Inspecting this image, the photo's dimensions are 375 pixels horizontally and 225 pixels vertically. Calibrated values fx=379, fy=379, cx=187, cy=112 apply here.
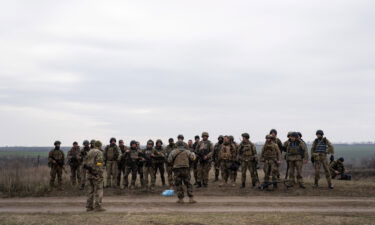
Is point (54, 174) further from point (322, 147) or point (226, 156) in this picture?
point (322, 147)

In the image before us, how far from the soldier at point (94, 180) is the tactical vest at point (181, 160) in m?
2.98

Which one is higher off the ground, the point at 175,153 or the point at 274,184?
the point at 175,153

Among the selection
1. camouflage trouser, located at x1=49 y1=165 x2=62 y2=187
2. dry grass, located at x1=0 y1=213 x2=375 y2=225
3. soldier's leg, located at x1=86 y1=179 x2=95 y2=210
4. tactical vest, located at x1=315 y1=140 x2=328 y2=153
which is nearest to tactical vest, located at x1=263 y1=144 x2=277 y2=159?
tactical vest, located at x1=315 y1=140 x2=328 y2=153

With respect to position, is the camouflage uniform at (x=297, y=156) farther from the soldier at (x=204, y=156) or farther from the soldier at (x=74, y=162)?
the soldier at (x=74, y=162)

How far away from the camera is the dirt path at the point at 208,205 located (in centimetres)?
Answer: 1373

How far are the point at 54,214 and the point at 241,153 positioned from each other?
883cm

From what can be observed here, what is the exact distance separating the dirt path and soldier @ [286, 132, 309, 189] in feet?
5.61

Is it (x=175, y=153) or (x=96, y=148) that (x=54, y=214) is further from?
(x=175, y=153)

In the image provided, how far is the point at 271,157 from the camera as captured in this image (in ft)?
57.3

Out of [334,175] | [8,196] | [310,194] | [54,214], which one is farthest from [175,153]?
[334,175]

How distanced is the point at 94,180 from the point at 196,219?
14.1 ft

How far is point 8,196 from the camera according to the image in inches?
725

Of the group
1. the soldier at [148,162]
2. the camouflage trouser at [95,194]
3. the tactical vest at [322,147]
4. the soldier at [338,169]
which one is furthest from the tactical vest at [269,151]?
the camouflage trouser at [95,194]

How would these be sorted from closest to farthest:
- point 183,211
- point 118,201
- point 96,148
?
point 183,211 < point 96,148 < point 118,201
